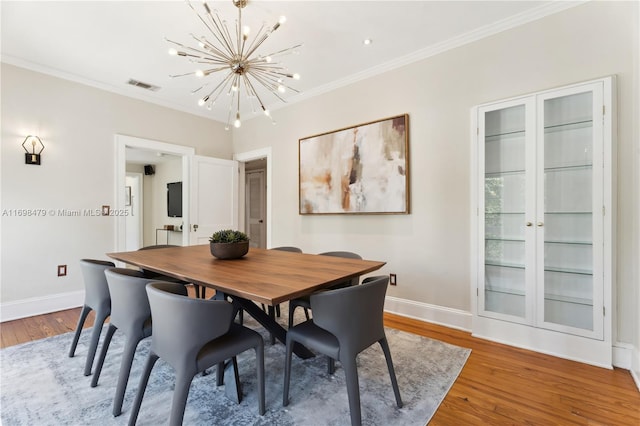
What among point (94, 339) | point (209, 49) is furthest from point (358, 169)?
point (94, 339)

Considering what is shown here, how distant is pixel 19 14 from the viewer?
2361mm

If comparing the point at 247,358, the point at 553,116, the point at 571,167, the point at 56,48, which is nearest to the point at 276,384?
the point at 247,358

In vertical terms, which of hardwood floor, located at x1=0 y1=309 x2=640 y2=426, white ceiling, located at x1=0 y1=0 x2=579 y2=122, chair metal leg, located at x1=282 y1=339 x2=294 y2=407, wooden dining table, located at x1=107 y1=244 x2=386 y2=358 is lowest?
hardwood floor, located at x1=0 y1=309 x2=640 y2=426

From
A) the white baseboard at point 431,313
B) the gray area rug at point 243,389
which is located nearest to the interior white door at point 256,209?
the white baseboard at point 431,313

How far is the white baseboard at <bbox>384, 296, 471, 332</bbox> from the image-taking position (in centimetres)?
273

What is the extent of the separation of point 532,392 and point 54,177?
4.90 m

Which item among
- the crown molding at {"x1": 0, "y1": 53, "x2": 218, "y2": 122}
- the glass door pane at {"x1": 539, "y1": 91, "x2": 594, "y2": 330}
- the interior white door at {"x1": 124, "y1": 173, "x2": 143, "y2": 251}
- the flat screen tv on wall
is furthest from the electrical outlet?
the glass door pane at {"x1": 539, "y1": 91, "x2": 594, "y2": 330}

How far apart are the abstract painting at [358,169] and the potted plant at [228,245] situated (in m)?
1.58

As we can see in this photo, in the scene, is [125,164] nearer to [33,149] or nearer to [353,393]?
[33,149]

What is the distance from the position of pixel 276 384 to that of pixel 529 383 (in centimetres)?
166

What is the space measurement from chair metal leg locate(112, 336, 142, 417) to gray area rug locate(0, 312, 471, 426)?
0.20ft

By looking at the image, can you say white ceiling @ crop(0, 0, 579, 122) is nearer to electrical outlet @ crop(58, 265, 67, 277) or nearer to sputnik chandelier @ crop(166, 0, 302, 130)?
sputnik chandelier @ crop(166, 0, 302, 130)

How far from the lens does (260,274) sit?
166 cm

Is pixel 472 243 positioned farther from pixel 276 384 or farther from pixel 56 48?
pixel 56 48
